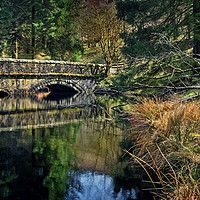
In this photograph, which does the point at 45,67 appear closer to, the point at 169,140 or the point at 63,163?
the point at 63,163

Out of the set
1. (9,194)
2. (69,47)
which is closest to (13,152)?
(9,194)

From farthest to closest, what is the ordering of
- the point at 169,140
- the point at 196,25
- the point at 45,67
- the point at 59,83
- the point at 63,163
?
the point at 59,83
the point at 45,67
the point at 196,25
the point at 63,163
the point at 169,140

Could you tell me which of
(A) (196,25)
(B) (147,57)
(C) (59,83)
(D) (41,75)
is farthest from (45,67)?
(B) (147,57)

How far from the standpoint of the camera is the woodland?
3.73 meters

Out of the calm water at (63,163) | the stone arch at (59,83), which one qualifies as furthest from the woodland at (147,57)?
the stone arch at (59,83)

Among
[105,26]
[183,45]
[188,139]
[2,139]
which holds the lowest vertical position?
[2,139]

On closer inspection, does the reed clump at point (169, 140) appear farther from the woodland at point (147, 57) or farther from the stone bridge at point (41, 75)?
the stone bridge at point (41, 75)

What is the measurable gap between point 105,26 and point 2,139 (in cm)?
1706

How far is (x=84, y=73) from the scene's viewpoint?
2064 centimetres

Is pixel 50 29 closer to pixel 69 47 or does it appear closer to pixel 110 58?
pixel 69 47

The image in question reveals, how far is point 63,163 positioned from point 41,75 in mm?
14005

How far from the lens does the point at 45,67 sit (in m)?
18.2

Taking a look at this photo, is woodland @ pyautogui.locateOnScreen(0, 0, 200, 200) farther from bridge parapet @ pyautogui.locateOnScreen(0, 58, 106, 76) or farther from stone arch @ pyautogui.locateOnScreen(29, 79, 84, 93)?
stone arch @ pyautogui.locateOnScreen(29, 79, 84, 93)

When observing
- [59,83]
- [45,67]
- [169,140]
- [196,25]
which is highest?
[196,25]
